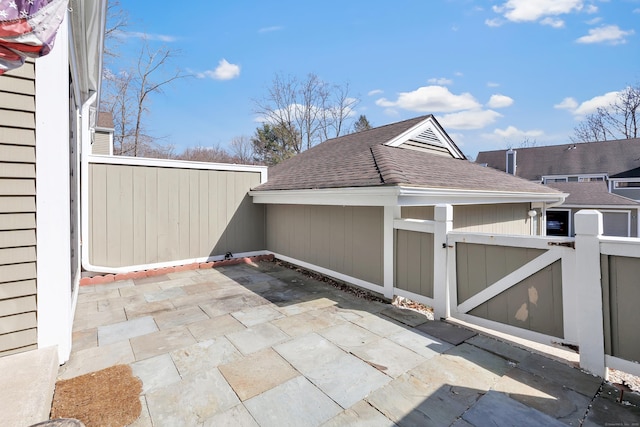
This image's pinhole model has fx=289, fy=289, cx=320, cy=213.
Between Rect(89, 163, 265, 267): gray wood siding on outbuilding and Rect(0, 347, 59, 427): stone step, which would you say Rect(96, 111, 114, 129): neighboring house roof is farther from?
Rect(0, 347, 59, 427): stone step

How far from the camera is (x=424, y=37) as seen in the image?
9.64m

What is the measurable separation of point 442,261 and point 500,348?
3.92ft

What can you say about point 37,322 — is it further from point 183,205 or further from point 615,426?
point 615,426

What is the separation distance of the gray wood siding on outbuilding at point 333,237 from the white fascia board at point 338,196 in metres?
0.40

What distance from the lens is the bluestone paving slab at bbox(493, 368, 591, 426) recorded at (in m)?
2.24

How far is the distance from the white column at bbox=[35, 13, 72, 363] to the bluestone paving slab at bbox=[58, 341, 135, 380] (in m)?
0.14

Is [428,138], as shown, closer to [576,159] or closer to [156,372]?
[156,372]

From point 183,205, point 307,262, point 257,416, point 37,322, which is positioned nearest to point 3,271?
point 37,322

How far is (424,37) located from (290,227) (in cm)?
788

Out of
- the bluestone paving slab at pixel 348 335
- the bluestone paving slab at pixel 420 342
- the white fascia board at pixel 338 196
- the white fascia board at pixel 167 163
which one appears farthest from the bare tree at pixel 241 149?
the bluestone paving slab at pixel 420 342

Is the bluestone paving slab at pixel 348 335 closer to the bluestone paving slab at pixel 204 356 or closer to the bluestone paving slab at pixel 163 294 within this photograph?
the bluestone paving slab at pixel 204 356

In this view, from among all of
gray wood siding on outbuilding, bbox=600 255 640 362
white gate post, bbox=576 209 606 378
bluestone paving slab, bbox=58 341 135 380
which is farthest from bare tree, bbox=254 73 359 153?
gray wood siding on outbuilding, bbox=600 255 640 362

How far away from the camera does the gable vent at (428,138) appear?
26.2ft

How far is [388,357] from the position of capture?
3.09 m
